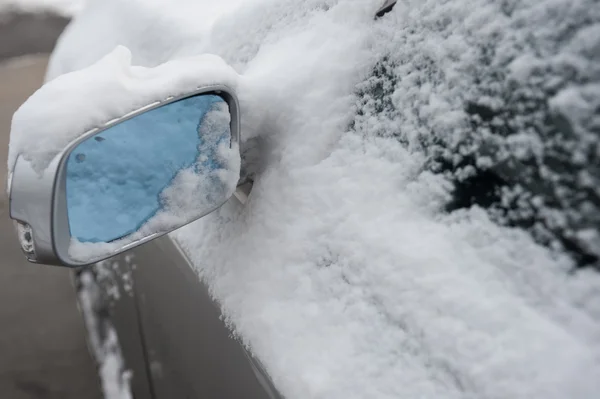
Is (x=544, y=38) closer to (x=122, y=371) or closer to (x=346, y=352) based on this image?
(x=346, y=352)

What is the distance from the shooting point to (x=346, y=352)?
109cm

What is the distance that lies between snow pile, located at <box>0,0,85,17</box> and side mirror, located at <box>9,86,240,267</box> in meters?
5.83

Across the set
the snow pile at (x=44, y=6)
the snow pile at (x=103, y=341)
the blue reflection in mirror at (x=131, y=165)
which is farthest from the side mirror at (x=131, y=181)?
→ the snow pile at (x=44, y=6)

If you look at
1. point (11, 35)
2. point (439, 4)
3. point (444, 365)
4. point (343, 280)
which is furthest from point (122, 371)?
point (11, 35)

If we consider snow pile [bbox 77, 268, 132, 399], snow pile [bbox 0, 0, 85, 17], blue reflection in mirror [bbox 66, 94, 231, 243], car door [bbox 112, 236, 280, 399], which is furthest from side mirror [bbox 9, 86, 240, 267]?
snow pile [bbox 0, 0, 85, 17]

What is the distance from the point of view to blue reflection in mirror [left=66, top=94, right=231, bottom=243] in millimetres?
1205

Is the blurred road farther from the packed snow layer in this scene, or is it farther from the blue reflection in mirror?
the packed snow layer

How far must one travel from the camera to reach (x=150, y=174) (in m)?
1.33

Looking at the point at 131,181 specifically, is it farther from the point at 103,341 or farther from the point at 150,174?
the point at 103,341

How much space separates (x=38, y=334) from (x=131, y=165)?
7.31 feet

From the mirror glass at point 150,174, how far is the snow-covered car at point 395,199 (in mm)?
86

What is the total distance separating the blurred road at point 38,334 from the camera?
9.12ft

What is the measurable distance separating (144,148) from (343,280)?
1.90 ft

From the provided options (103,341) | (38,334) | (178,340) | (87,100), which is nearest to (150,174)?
(87,100)
